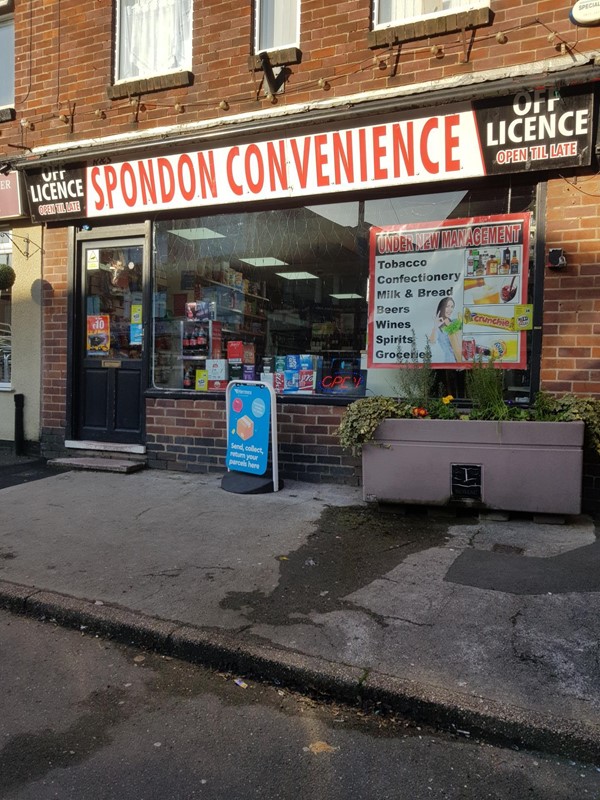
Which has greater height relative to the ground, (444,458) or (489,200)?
(489,200)

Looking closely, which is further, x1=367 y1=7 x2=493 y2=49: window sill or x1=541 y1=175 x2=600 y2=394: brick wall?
x1=367 y1=7 x2=493 y2=49: window sill

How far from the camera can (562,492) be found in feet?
16.6

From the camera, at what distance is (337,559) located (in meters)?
4.52

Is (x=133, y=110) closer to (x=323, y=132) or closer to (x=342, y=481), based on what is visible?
(x=323, y=132)

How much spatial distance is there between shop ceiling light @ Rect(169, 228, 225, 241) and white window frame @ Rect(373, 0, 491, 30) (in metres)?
2.83

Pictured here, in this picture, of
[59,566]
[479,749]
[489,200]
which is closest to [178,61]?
[489,200]

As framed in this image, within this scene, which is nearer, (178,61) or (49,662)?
(49,662)

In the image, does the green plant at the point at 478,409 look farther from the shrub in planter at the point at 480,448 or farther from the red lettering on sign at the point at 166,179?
the red lettering on sign at the point at 166,179

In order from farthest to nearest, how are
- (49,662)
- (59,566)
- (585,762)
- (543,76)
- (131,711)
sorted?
(543,76) < (59,566) < (49,662) < (131,711) < (585,762)

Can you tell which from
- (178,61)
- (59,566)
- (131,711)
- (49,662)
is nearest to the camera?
(131,711)

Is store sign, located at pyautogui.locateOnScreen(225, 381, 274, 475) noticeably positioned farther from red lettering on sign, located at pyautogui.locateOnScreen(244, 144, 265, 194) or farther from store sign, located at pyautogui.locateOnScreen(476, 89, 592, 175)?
store sign, located at pyautogui.locateOnScreen(476, 89, 592, 175)

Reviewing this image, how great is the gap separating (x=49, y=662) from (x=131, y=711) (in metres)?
0.73

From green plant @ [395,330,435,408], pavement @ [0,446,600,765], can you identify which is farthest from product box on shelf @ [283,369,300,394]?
pavement @ [0,446,600,765]

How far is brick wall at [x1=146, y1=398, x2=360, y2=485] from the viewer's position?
22.1 feet
